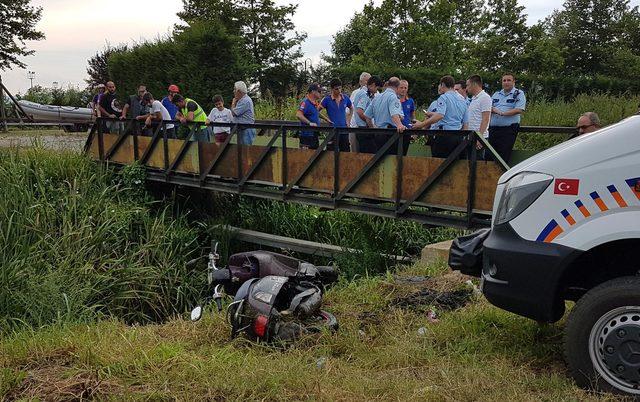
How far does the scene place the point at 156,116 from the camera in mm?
11664

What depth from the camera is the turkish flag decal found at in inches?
136

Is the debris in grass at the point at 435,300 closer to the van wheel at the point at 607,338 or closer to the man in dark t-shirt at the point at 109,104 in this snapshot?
the van wheel at the point at 607,338

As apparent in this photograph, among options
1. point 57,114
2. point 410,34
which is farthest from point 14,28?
point 410,34

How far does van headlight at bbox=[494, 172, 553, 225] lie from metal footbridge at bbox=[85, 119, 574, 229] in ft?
9.30

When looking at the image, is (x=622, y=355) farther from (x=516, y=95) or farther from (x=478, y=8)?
(x=478, y=8)

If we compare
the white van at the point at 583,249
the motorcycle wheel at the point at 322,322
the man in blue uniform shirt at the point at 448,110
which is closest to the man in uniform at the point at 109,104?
the man in blue uniform shirt at the point at 448,110

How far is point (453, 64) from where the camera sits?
1046 inches

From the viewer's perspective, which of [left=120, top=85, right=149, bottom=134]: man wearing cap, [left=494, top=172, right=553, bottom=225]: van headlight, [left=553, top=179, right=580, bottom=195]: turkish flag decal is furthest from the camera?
[left=120, top=85, right=149, bottom=134]: man wearing cap

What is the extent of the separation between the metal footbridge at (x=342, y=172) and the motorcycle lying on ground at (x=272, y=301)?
7.37ft

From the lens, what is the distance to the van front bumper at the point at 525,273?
3.50m

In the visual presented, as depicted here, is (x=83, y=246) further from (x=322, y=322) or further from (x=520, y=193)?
(x=520, y=193)

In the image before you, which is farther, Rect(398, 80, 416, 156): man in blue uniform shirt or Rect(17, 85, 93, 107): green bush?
Rect(17, 85, 93, 107): green bush

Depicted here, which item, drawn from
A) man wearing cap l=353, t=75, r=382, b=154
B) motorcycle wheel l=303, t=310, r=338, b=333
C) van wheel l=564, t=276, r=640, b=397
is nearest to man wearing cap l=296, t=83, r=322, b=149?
man wearing cap l=353, t=75, r=382, b=154

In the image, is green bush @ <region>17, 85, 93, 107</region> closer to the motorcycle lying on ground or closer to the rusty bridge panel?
the rusty bridge panel
